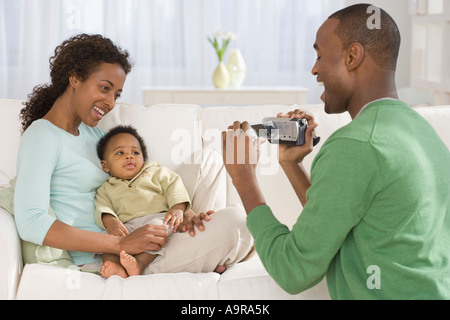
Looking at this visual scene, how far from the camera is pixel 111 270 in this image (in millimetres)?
1482

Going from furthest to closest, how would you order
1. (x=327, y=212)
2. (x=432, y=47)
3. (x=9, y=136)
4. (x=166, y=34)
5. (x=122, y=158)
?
(x=166, y=34), (x=432, y=47), (x=9, y=136), (x=122, y=158), (x=327, y=212)

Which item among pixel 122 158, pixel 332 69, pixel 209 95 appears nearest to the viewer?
pixel 332 69

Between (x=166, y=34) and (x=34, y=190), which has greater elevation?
(x=166, y=34)

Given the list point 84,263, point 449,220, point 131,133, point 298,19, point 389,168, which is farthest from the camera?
point 298,19

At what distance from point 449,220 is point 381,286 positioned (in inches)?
7.9

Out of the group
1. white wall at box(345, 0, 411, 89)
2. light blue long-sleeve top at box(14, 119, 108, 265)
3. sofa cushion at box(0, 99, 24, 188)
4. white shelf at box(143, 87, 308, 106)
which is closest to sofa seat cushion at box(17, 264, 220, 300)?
light blue long-sleeve top at box(14, 119, 108, 265)

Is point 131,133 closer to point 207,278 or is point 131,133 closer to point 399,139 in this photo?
point 207,278

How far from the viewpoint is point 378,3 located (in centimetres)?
463

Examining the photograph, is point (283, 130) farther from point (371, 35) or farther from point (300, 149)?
point (371, 35)

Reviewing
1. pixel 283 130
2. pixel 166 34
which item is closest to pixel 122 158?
pixel 283 130

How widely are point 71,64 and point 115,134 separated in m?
0.24

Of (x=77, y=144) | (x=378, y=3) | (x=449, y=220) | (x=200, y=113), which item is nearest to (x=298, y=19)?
(x=378, y=3)

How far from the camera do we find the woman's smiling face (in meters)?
1.67

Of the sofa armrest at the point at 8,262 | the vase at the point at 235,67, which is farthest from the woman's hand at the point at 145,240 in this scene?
the vase at the point at 235,67
